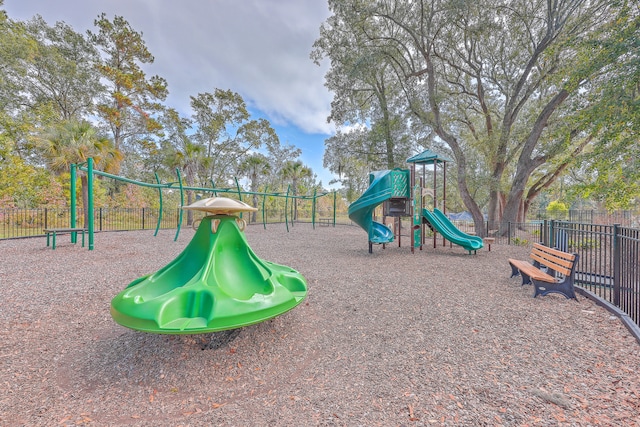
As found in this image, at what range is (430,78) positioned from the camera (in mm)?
13336

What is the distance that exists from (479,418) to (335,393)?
1.05m

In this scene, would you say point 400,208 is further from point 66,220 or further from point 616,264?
point 66,220

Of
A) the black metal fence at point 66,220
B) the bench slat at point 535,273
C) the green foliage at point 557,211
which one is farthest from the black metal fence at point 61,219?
the green foliage at point 557,211

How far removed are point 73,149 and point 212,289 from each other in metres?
14.1

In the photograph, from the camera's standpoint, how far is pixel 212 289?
2562 mm

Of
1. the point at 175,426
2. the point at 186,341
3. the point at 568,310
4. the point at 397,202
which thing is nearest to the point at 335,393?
the point at 175,426

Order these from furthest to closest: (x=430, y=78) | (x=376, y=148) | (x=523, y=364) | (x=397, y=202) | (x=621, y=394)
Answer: (x=376, y=148), (x=430, y=78), (x=397, y=202), (x=523, y=364), (x=621, y=394)

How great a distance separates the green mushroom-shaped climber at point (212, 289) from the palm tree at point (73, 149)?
11.6 meters

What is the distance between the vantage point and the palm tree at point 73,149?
38.3 ft

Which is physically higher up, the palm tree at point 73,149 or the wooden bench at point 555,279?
the palm tree at point 73,149

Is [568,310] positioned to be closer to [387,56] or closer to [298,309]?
[298,309]

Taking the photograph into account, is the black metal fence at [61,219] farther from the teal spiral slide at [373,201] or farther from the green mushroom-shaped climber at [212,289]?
the green mushroom-shaped climber at [212,289]

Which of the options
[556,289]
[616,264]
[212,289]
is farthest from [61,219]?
[616,264]

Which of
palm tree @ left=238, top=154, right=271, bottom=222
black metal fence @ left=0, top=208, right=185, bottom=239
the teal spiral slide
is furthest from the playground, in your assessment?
palm tree @ left=238, top=154, right=271, bottom=222
